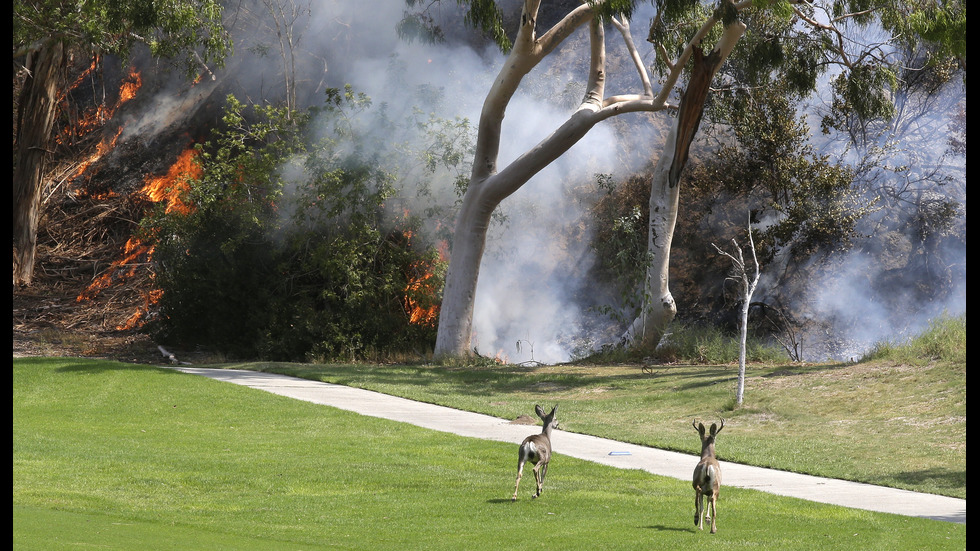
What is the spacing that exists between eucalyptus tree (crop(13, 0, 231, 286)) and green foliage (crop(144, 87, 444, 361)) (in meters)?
3.55

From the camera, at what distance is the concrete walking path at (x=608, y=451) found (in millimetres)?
11195

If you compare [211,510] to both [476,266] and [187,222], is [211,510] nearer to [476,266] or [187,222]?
[476,266]

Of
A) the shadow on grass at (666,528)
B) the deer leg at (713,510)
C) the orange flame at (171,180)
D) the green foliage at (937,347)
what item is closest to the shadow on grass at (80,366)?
the orange flame at (171,180)

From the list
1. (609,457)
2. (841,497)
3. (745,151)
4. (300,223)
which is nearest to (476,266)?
(300,223)

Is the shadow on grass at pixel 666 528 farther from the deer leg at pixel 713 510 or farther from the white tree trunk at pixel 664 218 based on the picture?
the white tree trunk at pixel 664 218

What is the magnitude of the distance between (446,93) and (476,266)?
950 centimetres

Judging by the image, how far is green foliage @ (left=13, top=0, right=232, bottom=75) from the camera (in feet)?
74.5

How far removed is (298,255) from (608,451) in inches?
653

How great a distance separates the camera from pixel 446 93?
34719 millimetres

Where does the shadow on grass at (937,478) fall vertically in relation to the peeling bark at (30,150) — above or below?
below

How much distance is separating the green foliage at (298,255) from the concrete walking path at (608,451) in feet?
18.5

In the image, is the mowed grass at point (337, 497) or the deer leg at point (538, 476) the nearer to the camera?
the mowed grass at point (337, 497)

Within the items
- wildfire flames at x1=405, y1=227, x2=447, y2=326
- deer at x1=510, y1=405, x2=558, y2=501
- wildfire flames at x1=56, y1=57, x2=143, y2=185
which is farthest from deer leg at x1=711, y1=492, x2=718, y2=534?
wildfire flames at x1=56, y1=57, x2=143, y2=185
